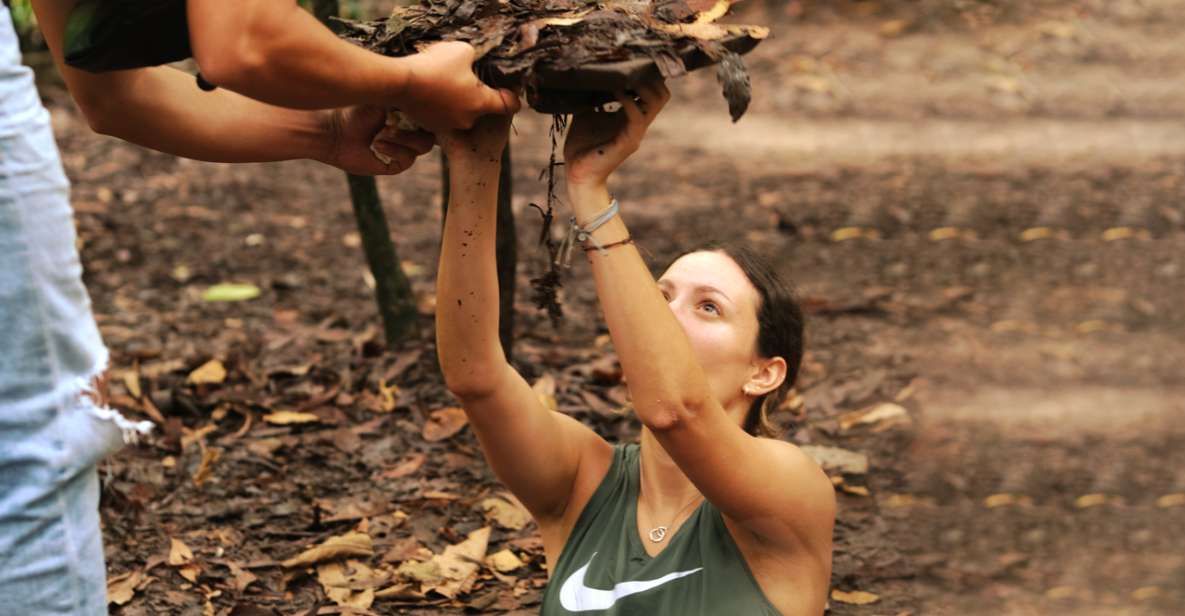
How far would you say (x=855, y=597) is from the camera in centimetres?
379

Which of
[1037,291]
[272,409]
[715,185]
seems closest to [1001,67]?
[715,185]

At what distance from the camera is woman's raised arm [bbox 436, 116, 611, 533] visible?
240cm

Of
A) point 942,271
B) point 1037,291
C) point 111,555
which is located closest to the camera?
point 111,555

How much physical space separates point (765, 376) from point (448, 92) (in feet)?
3.56

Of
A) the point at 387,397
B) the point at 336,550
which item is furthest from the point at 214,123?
the point at 387,397

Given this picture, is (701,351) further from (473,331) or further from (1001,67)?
(1001,67)

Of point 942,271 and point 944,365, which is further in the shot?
point 942,271

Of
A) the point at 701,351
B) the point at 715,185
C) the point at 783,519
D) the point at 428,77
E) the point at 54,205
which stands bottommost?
the point at 715,185

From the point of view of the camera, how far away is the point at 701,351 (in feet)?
8.82

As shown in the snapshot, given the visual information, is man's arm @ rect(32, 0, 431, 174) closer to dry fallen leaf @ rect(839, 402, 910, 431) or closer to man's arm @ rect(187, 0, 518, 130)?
man's arm @ rect(187, 0, 518, 130)

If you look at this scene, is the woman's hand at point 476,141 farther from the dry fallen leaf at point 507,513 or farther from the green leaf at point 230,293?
the green leaf at point 230,293

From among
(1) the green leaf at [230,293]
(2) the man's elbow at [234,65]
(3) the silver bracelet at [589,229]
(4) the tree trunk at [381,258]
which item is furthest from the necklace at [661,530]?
(1) the green leaf at [230,293]

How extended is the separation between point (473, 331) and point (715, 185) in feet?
16.6

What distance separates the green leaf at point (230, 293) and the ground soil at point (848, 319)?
56 millimetres
